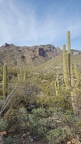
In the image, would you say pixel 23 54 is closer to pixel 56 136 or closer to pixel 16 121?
pixel 16 121

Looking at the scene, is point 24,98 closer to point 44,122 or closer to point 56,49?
point 44,122

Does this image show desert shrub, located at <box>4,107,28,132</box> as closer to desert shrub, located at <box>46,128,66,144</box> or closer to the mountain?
desert shrub, located at <box>46,128,66,144</box>

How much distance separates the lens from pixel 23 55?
119938 mm

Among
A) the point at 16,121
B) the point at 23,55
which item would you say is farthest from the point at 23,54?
the point at 16,121

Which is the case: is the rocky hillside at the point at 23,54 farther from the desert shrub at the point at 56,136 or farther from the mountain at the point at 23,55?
the desert shrub at the point at 56,136

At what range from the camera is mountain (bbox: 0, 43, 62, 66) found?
326 ft

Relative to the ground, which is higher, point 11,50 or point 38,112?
point 11,50

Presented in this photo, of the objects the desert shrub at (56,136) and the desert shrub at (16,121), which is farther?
the desert shrub at (16,121)

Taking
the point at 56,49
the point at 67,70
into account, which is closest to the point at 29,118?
the point at 67,70

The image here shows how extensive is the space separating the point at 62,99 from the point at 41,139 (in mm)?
6878

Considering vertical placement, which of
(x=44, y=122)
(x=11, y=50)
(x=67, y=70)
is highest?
(x=11, y=50)

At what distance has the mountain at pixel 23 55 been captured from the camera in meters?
99.2

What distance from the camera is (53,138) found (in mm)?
7160

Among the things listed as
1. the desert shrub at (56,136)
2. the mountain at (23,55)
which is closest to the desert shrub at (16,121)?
the desert shrub at (56,136)
